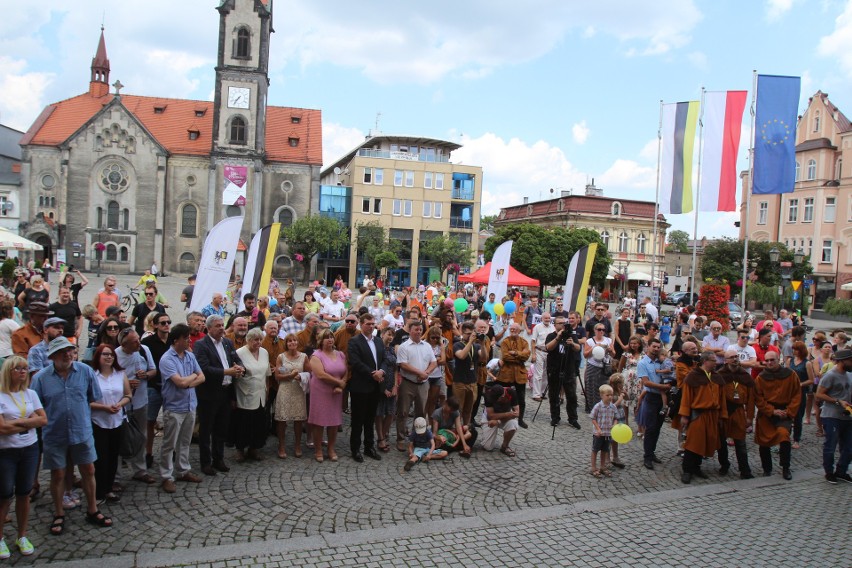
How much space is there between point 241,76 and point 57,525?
53234mm

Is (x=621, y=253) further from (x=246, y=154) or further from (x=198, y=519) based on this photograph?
(x=198, y=519)

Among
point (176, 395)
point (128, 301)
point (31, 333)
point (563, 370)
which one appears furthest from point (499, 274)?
point (128, 301)

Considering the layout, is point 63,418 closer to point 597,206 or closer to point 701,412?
point 701,412

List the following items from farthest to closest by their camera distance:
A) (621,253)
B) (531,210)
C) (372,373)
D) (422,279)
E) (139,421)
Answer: (531,210)
(621,253)
(422,279)
(372,373)
(139,421)

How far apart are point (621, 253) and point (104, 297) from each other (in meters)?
64.9

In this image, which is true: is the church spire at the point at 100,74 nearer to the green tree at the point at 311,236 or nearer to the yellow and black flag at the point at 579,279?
the green tree at the point at 311,236

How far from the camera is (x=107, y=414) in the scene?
6.01 m

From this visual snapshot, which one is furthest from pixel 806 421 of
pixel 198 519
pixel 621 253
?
pixel 621 253

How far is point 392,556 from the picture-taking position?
18.1ft

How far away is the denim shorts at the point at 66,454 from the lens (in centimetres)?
546

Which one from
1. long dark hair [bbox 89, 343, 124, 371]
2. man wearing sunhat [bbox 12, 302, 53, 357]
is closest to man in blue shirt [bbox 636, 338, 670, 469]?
long dark hair [bbox 89, 343, 124, 371]

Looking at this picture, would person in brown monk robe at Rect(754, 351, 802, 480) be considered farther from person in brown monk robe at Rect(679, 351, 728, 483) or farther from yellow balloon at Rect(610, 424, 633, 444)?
yellow balloon at Rect(610, 424, 633, 444)

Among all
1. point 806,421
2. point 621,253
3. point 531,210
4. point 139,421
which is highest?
point 531,210

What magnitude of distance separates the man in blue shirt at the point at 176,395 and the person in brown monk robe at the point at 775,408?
7167mm
